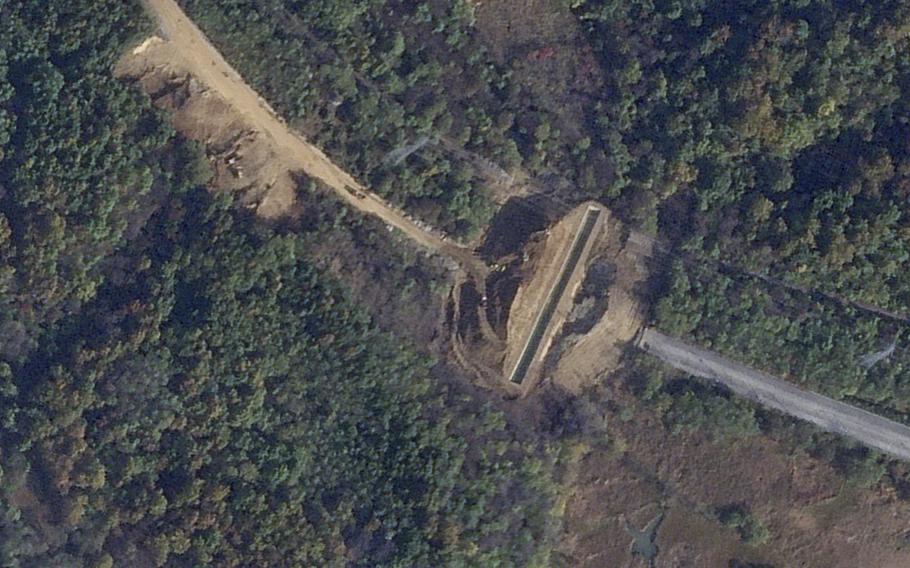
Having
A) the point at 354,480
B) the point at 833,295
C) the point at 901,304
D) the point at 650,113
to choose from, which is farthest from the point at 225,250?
the point at 901,304

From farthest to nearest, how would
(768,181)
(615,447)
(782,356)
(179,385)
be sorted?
(615,447) → (782,356) → (768,181) → (179,385)

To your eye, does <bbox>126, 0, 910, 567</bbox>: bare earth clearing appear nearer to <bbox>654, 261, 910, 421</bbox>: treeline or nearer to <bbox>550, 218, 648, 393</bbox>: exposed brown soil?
<bbox>550, 218, 648, 393</bbox>: exposed brown soil

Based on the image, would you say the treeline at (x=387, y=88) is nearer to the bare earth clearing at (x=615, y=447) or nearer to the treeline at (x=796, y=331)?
the bare earth clearing at (x=615, y=447)

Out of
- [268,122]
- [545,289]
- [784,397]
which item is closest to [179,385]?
[268,122]

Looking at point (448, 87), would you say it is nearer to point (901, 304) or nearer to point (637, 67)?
point (637, 67)

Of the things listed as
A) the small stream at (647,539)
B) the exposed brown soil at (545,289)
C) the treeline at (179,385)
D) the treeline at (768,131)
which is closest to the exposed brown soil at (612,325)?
the exposed brown soil at (545,289)

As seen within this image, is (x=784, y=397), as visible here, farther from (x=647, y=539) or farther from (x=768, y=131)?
(x=768, y=131)

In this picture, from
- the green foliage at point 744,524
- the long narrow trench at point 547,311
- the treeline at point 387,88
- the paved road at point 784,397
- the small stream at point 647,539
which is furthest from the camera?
the long narrow trench at point 547,311
